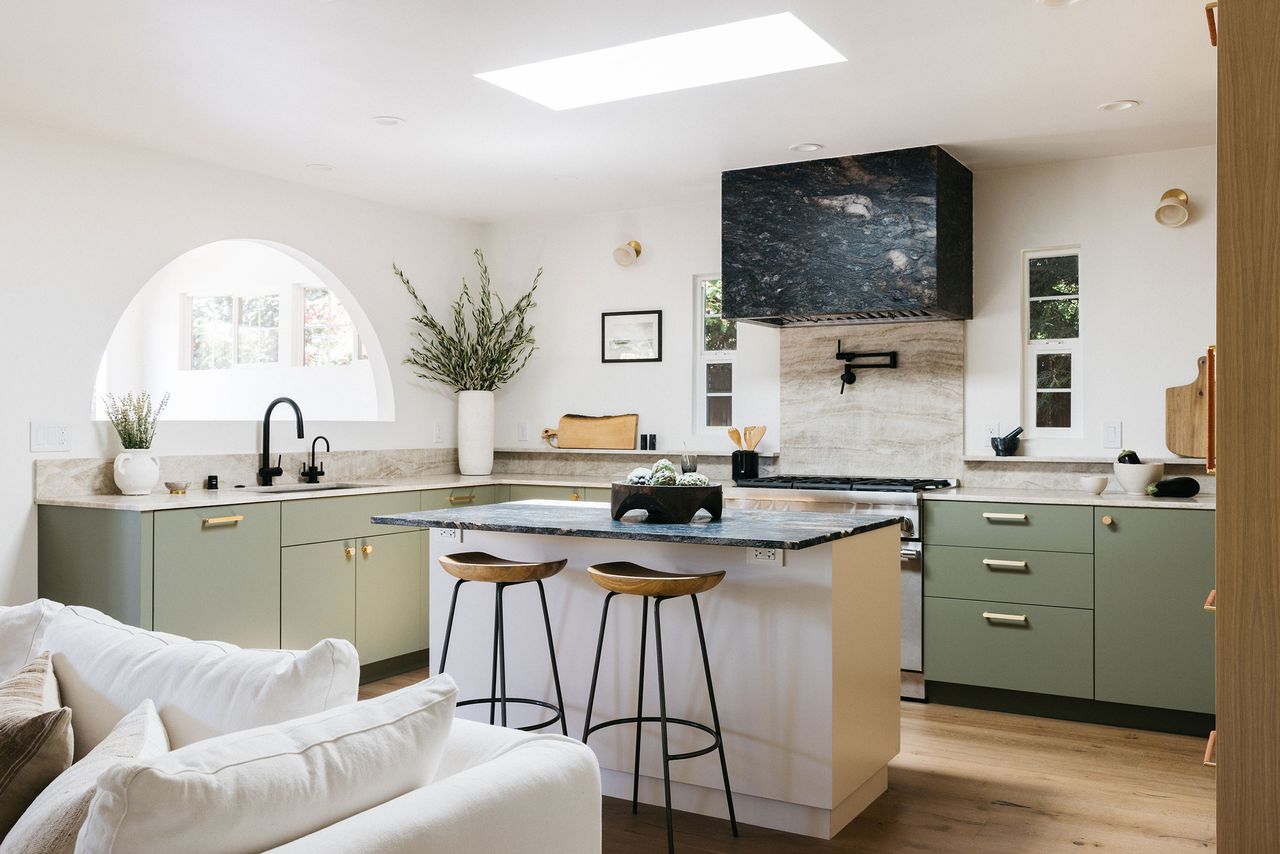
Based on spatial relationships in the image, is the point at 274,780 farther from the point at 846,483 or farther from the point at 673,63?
the point at 846,483

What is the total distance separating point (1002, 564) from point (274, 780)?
3678 millimetres

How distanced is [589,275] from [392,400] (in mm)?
1324

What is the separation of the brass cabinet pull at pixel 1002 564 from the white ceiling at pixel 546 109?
1.78 m

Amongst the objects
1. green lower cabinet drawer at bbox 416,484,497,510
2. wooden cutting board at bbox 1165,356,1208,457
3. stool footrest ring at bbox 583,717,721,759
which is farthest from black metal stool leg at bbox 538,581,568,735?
wooden cutting board at bbox 1165,356,1208,457

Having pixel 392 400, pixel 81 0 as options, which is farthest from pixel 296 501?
pixel 81 0

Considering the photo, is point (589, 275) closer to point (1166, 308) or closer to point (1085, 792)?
point (1166, 308)

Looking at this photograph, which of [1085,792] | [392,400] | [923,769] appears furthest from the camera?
[392,400]

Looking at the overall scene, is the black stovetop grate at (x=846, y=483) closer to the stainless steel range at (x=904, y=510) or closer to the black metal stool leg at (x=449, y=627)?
the stainless steel range at (x=904, y=510)

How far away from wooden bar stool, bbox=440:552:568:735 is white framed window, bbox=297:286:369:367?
4718 millimetres

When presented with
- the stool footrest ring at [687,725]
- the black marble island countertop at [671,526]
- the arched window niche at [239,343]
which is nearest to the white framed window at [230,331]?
the arched window niche at [239,343]

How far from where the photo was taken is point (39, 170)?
4.18 meters

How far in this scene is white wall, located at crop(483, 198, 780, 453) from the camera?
5.63m

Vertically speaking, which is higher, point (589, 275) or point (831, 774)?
point (589, 275)

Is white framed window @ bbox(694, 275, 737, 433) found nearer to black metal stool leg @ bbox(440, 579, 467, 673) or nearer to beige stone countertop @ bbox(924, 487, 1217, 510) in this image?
beige stone countertop @ bbox(924, 487, 1217, 510)
